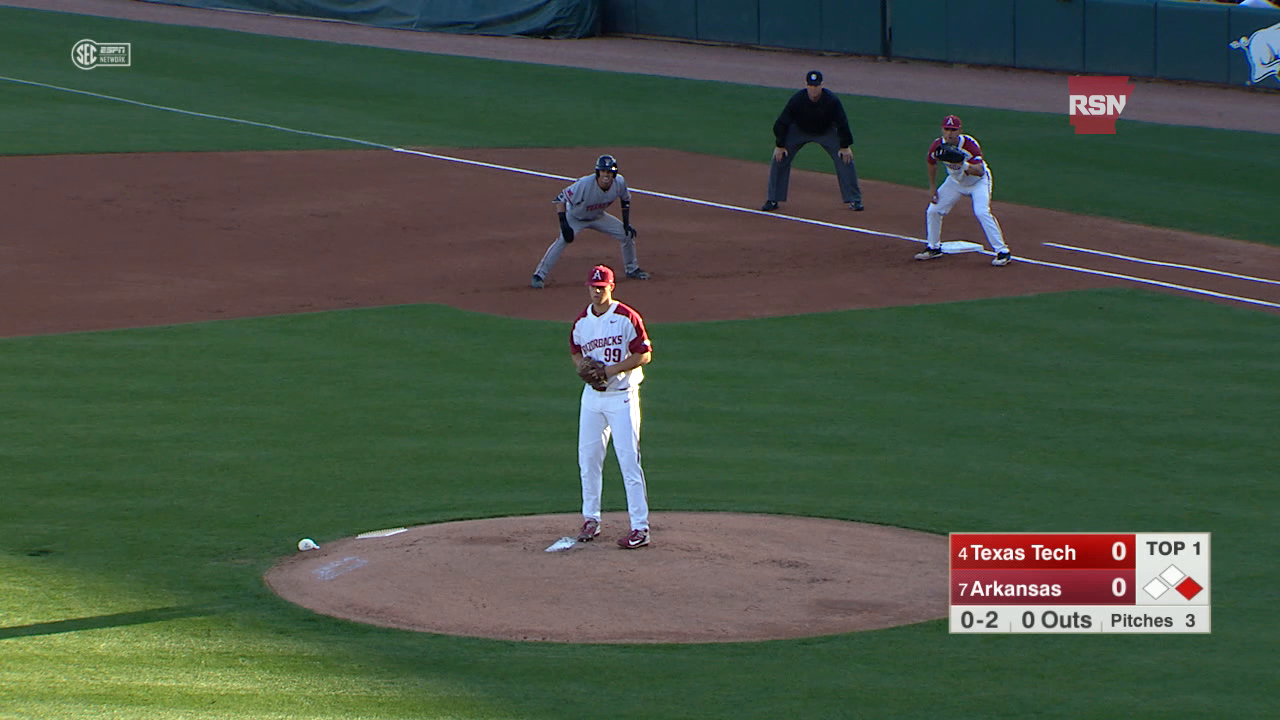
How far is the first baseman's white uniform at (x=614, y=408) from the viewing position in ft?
36.9

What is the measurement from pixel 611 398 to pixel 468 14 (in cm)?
3751

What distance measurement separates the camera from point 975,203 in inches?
839

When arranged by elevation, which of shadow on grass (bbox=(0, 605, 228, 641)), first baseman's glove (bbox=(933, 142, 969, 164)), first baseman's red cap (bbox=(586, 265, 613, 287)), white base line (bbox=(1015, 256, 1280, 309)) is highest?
first baseman's glove (bbox=(933, 142, 969, 164))

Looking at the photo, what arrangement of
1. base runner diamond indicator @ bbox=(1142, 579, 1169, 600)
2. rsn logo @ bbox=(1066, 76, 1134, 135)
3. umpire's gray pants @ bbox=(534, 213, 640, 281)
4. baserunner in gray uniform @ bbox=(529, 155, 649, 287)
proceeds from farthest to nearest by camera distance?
rsn logo @ bbox=(1066, 76, 1134, 135) < umpire's gray pants @ bbox=(534, 213, 640, 281) < baserunner in gray uniform @ bbox=(529, 155, 649, 287) < base runner diamond indicator @ bbox=(1142, 579, 1169, 600)

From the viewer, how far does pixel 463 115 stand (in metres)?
35.2

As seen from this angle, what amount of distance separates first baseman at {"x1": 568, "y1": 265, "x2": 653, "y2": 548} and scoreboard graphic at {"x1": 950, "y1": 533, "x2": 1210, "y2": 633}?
2.09 m

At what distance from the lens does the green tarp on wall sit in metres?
46.0

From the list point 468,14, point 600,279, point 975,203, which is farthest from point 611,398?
point 468,14

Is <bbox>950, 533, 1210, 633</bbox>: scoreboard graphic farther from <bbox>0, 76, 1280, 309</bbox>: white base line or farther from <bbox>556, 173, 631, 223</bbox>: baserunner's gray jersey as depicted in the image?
<bbox>0, 76, 1280, 309</bbox>: white base line

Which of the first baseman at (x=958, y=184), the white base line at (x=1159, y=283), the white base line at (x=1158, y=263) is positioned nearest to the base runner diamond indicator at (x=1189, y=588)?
the white base line at (x=1159, y=283)

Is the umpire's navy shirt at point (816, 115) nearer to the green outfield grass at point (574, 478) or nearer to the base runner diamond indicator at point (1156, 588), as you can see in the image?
the green outfield grass at point (574, 478)

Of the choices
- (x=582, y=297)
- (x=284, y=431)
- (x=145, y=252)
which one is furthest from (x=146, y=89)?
(x=284, y=431)

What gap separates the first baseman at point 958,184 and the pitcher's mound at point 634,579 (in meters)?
9.50

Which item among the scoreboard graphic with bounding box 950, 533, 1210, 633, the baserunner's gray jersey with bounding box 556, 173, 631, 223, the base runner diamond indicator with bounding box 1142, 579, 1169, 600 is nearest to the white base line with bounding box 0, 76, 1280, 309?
the baserunner's gray jersey with bounding box 556, 173, 631, 223
